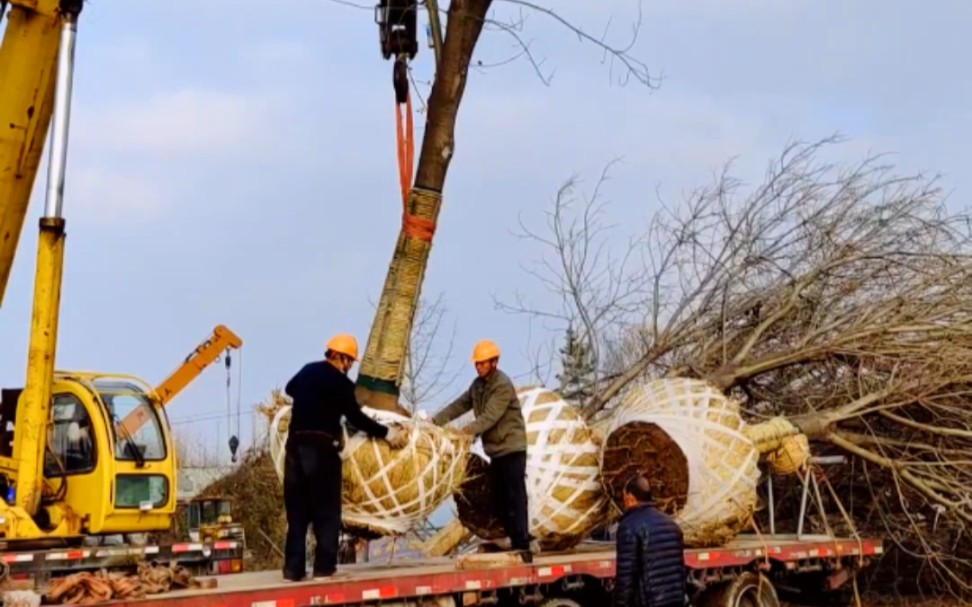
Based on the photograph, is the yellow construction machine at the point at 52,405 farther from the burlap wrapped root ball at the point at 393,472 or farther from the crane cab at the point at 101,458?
the burlap wrapped root ball at the point at 393,472

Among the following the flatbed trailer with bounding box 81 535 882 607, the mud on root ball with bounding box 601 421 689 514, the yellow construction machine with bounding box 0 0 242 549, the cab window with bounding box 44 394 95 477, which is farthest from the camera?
the cab window with bounding box 44 394 95 477

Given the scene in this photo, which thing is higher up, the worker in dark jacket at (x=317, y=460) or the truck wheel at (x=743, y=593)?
the worker in dark jacket at (x=317, y=460)

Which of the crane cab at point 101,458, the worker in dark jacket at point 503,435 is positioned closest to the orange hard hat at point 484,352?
the worker in dark jacket at point 503,435

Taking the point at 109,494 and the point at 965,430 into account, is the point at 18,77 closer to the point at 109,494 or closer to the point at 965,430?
the point at 109,494

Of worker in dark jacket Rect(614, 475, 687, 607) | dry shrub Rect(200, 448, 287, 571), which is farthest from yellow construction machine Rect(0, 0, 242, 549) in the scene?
dry shrub Rect(200, 448, 287, 571)

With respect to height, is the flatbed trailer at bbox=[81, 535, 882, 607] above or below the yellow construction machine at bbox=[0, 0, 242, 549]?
below

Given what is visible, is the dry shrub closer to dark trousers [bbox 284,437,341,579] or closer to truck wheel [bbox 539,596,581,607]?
truck wheel [bbox 539,596,581,607]

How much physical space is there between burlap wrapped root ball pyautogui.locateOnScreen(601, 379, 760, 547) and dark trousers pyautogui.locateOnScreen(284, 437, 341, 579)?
287 cm

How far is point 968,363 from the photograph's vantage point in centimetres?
1245

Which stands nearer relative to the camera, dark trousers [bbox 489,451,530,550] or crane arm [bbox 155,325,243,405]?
dark trousers [bbox 489,451,530,550]

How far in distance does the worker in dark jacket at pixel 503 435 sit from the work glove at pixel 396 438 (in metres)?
0.82

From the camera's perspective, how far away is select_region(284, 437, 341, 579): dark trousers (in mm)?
7930

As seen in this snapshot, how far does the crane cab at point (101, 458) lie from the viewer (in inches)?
452

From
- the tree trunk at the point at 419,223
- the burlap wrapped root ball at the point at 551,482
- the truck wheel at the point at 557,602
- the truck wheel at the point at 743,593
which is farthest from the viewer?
the truck wheel at the point at 743,593
